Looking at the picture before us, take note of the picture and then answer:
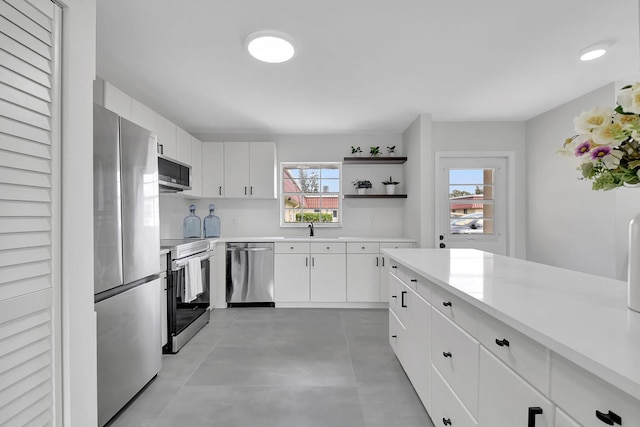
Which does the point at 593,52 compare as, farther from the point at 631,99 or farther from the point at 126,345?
the point at 126,345

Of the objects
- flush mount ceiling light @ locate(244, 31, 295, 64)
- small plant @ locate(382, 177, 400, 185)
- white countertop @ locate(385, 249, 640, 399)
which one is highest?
flush mount ceiling light @ locate(244, 31, 295, 64)

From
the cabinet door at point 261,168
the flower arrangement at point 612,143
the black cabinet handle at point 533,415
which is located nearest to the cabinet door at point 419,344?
the black cabinet handle at point 533,415

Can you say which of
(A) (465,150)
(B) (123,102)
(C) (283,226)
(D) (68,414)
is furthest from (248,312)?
(A) (465,150)

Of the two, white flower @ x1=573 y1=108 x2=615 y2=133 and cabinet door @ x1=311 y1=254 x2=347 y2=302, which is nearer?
white flower @ x1=573 y1=108 x2=615 y2=133

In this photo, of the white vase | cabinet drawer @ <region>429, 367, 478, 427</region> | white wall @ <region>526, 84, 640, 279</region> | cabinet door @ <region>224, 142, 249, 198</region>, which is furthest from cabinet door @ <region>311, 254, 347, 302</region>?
the white vase

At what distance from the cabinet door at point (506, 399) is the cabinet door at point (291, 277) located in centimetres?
297

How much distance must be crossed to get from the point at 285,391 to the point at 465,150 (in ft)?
11.7

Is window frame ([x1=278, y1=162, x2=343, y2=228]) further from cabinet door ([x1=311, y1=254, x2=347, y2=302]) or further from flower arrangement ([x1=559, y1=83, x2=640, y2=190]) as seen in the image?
flower arrangement ([x1=559, y1=83, x2=640, y2=190])

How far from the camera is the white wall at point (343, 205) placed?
14.9 ft

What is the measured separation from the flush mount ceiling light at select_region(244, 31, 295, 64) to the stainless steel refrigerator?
95 cm

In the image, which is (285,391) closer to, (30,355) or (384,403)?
(384,403)

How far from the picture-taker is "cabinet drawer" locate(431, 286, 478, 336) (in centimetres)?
123

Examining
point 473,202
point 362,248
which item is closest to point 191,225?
point 362,248

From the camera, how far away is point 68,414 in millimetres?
980
